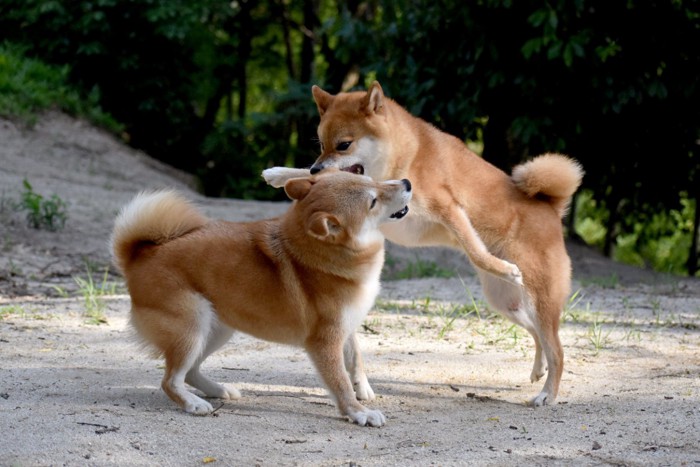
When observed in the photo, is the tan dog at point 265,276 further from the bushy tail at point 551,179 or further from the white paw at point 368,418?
the bushy tail at point 551,179

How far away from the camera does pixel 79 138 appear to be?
13492 millimetres

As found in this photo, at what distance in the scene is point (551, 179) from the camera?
5.48 metres

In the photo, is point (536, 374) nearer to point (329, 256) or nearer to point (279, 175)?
point (329, 256)

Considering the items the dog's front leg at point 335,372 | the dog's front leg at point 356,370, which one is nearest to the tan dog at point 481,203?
the dog's front leg at point 356,370

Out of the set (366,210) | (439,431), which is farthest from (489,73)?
(439,431)

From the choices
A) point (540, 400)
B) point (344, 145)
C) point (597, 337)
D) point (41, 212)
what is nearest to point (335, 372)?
point (540, 400)

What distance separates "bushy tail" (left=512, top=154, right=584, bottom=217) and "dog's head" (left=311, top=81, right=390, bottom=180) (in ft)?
2.93

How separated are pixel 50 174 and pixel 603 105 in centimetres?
703

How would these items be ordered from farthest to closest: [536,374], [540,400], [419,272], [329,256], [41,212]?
1. [41,212]
2. [419,272]
3. [536,374]
4. [540,400]
5. [329,256]

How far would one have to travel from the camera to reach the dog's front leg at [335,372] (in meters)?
4.46

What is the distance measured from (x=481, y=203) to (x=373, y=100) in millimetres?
956

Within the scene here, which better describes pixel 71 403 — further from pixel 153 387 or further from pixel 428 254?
pixel 428 254

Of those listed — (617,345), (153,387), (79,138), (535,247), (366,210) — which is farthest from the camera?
(79,138)

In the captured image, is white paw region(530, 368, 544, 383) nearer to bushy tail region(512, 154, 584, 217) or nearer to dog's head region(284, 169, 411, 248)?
bushy tail region(512, 154, 584, 217)
